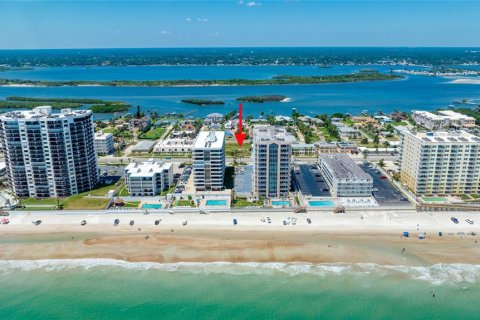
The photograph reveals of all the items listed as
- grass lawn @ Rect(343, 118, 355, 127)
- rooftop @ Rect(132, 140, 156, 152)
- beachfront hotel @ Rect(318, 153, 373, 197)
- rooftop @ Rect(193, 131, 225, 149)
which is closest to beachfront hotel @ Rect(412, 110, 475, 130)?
grass lawn @ Rect(343, 118, 355, 127)

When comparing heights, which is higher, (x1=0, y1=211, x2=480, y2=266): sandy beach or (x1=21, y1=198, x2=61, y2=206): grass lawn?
(x1=21, y1=198, x2=61, y2=206): grass lawn

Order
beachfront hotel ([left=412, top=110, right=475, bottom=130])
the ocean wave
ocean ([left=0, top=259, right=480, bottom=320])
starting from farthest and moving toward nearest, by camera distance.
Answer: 1. beachfront hotel ([left=412, top=110, right=475, bottom=130])
2. the ocean wave
3. ocean ([left=0, top=259, right=480, bottom=320])

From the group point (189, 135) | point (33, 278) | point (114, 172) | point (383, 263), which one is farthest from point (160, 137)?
point (383, 263)

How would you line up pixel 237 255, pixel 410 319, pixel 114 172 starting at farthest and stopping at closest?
pixel 114 172 < pixel 237 255 < pixel 410 319

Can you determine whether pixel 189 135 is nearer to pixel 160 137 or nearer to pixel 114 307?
pixel 160 137

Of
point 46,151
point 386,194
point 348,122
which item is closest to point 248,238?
point 386,194

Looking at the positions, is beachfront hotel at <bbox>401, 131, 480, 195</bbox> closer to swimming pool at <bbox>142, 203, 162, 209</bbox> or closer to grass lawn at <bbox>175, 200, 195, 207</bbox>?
grass lawn at <bbox>175, 200, 195, 207</bbox>
